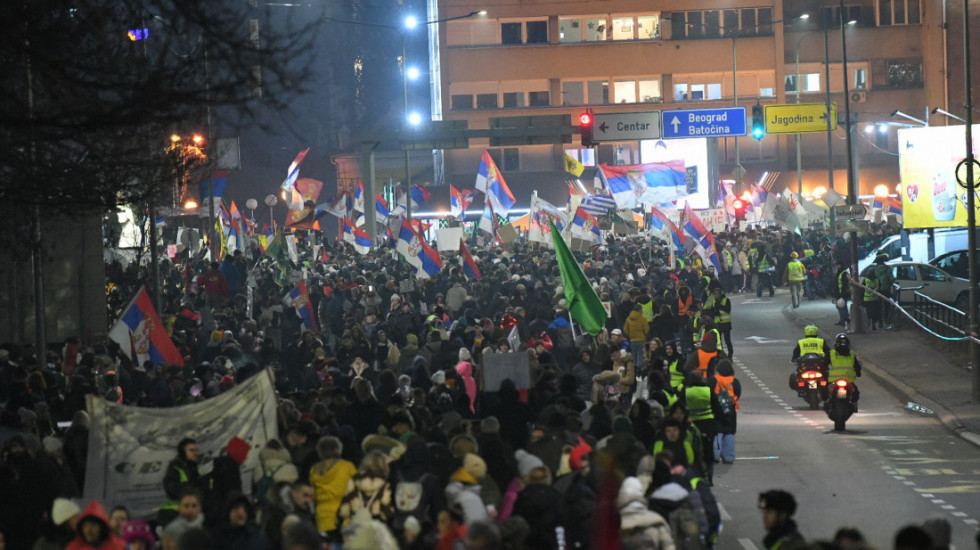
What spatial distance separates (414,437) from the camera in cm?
1175

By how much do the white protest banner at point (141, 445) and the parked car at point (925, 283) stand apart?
73.9 ft

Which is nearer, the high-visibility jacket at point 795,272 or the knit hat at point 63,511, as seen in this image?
the knit hat at point 63,511

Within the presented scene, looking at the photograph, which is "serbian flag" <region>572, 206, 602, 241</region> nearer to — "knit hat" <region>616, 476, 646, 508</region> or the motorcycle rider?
the motorcycle rider

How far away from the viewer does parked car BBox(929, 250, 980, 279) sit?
33.7 metres

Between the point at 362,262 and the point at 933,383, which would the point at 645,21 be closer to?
the point at 362,262

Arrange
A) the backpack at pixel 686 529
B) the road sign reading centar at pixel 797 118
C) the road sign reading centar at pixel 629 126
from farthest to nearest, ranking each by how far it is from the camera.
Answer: the road sign reading centar at pixel 797 118 → the road sign reading centar at pixel 629 126 → the backpack at pixel 686 529

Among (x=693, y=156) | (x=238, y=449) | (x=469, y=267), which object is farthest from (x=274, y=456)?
(x=693, y=156)

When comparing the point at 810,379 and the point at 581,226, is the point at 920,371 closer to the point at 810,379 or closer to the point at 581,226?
the point at 810,379

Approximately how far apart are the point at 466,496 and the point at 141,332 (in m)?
9.55

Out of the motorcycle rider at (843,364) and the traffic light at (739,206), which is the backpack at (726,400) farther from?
the traffic light at (739,206)

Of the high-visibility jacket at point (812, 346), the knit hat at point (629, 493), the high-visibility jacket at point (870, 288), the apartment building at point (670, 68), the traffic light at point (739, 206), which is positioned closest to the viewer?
the knit hat at point (629, 493)

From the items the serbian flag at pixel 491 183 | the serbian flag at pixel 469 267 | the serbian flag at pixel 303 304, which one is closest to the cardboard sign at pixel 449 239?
the serbian flag at pixel 491 183

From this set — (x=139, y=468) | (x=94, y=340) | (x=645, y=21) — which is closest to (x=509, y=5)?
(x=645, y=21)

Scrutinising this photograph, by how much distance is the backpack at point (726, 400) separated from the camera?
17.6 m
